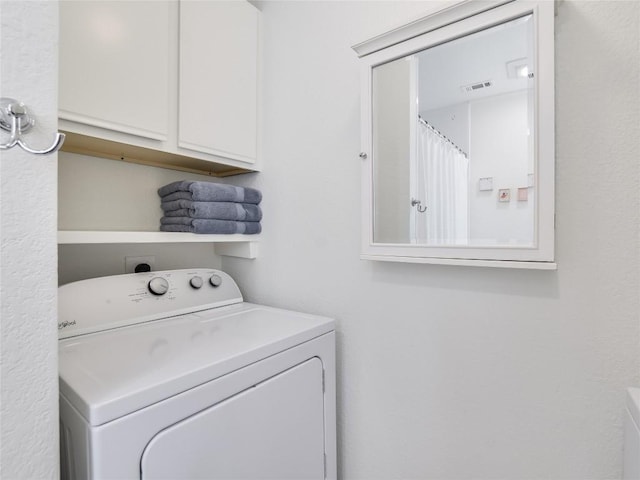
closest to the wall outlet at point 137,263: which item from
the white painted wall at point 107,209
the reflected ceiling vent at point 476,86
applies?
the white painted wall at point 107,209

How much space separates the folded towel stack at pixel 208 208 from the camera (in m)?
1.37

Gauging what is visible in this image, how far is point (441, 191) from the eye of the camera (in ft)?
3.77

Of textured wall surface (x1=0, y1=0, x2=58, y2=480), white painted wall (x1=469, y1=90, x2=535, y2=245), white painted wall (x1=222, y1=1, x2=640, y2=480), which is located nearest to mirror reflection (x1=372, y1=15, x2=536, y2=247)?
white painted wall (x1=469, y1=90, x2=535, y2=245)

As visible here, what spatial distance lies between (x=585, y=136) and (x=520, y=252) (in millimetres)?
358

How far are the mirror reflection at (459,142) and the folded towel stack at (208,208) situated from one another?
625mm

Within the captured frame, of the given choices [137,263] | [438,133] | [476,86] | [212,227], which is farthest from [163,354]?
[476,86]

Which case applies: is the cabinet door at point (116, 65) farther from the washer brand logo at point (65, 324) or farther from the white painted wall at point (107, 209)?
the washer brand logo at point (65, 324)

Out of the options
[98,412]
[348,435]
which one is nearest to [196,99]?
[98,412]

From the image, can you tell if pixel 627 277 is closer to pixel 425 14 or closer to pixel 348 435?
pixel 425 14

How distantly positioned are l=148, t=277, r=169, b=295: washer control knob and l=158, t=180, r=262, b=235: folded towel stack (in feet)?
0.72

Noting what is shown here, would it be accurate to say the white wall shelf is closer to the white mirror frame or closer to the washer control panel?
the washer control panel

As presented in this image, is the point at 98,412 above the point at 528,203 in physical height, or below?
below

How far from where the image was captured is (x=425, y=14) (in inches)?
42.3

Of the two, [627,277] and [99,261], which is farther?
[99,261]
